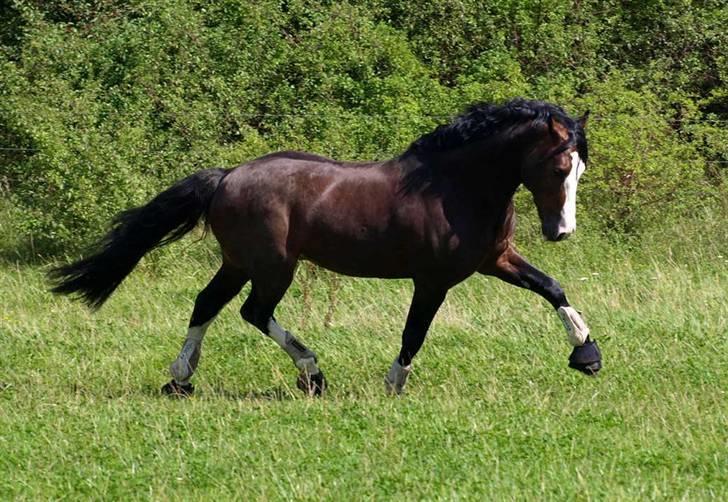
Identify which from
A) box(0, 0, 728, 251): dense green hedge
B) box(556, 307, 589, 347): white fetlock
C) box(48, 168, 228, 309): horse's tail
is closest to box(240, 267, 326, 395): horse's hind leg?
box(48, 168, 228, 309): horse's tail

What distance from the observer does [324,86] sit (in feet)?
52.3

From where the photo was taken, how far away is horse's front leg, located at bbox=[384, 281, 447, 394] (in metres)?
8.28

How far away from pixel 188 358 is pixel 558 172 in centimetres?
258

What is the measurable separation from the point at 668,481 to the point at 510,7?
11.7m

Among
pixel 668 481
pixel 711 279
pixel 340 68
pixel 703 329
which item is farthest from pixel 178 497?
pixel 340 68

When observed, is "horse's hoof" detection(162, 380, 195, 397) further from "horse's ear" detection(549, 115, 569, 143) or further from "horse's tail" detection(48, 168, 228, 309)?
"horse's ear" detection(549, 115, 569, 143)

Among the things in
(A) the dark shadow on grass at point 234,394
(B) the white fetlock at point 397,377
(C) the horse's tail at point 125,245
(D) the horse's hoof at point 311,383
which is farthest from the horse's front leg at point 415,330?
(C) the horse's tail at point 125,245

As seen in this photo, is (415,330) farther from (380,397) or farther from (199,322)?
(199,322)

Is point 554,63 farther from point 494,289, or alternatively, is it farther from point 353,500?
point 353,500

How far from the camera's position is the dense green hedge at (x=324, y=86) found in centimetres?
1347

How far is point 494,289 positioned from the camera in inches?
449

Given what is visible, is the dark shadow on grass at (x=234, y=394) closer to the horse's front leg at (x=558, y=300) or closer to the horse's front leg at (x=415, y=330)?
the horse's front leg at (x=415, y=330)

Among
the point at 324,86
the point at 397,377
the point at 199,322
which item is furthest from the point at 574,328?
the point at 324,86

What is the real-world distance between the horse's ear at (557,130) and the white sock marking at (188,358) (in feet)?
8.29
